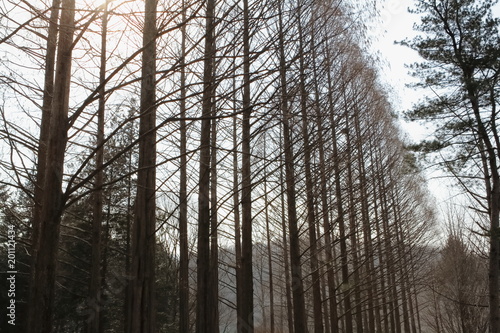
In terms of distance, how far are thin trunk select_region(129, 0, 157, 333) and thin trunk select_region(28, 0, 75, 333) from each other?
A: 2.41 feet

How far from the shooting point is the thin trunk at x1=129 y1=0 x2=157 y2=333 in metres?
3.97

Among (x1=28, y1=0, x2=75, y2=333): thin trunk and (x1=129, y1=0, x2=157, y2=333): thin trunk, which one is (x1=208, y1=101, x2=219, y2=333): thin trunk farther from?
(x1=28, y1=0, x2=75, y2=333): thin trunk

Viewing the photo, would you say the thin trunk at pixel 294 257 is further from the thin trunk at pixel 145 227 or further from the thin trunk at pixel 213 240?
the thin trunk at pixel 145 227

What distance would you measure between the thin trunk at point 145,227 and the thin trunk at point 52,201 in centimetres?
74

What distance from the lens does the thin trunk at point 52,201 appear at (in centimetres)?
281

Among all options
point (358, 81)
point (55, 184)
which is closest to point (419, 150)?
point (358, 81)

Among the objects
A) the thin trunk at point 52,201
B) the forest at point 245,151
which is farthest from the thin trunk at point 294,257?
the thin trunk at point 52,201

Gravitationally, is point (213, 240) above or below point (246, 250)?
above

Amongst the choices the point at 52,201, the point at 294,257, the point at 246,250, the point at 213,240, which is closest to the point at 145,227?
the point at 52,201

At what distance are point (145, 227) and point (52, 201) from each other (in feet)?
4.66

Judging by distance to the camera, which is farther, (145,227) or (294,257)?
(294,257)

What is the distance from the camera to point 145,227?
4305 mm

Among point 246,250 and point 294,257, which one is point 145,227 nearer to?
point 246,250

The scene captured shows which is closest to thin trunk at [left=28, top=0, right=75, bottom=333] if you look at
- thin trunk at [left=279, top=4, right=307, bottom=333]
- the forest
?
the forest
